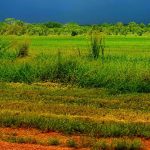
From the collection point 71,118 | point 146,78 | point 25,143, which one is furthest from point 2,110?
point 146,78

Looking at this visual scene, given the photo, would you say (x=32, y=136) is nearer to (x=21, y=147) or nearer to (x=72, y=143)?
(x=72, y=143)

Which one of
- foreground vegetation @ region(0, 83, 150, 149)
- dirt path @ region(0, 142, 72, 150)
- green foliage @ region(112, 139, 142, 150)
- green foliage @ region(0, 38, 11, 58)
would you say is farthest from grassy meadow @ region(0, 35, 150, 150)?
green foliage @ region(0, 38, 11, 58)

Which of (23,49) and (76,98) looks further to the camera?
(23,49)

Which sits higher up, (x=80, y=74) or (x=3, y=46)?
(x=3, y=46)

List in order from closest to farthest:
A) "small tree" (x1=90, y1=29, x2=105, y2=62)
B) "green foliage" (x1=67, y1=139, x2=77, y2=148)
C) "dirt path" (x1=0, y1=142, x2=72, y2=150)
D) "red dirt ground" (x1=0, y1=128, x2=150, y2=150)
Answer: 1. "dirt path" (x1=0, y1=142, x2=72, y2=150)
2. "red dirt ground" (x1=0, y1=128, x2=150, y2=150)
3. "green foliage" (x1=67, y1=139, x2=77, y2=148)
4. "small tree" (x1=90, y1=29, x2=105, y2=62)

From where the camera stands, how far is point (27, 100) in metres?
15.8

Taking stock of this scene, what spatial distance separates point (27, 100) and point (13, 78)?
4543 mm

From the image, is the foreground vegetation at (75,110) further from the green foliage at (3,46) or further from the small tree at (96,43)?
the small tree at (96,43)

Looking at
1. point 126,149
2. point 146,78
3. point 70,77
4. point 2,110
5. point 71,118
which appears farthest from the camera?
point 70,77

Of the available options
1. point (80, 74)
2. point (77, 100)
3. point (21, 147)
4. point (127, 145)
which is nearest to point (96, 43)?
point (80, 74)

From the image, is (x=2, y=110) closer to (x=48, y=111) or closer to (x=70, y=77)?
(x=48, y=111)

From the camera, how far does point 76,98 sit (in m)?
16.1

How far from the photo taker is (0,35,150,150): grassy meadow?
12.0 metres

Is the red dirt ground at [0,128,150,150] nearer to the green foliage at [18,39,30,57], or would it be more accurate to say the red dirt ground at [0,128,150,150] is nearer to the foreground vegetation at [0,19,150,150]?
the foreground vegetation at [0,19,150,150]
